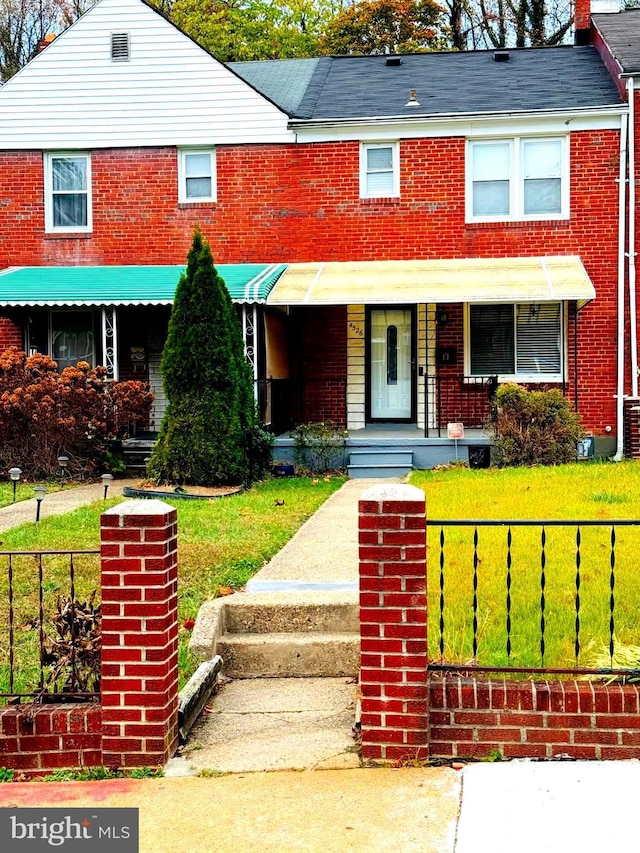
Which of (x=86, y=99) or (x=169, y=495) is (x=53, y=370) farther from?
(x=86, y=99)

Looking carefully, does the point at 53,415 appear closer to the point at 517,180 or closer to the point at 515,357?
the point at 515,357

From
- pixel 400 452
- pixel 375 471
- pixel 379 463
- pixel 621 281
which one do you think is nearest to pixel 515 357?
pixel 621 281

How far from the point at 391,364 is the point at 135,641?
14.0m

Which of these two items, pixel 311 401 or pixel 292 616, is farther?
pixel 311 401

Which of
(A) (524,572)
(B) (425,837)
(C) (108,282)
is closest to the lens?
(B) (425,837)

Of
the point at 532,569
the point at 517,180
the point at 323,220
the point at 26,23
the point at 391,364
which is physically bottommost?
the point at 532,569

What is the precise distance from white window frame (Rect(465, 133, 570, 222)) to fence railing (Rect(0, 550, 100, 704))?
11.9 metres

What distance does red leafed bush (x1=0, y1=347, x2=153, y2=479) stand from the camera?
1532cm

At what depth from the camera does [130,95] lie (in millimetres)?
19141

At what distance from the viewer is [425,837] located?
4469mm

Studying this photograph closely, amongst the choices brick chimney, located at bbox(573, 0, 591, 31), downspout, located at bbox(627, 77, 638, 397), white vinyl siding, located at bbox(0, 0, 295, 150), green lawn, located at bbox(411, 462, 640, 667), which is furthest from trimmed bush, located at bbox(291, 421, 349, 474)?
brick chimney, located at bbox(573, 0, 591, 31)

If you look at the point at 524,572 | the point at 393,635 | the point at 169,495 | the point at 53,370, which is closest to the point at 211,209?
the point at 53,370

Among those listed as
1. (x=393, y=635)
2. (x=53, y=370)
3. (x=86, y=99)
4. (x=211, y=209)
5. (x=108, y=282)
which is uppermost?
(x=86, y=99)

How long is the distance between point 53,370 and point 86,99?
19.6 ft
